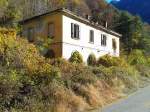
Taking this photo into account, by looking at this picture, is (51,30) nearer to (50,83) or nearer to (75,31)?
(75,31)

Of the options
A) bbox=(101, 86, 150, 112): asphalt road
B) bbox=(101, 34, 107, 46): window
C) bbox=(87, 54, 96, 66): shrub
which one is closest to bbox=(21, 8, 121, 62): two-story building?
bbox=(87, 54, 96, 66): shrub

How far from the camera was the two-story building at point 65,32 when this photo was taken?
40.5 m

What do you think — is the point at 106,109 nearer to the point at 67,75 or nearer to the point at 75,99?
the point at 75,99

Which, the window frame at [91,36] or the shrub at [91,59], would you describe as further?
the window frame at [91,36]

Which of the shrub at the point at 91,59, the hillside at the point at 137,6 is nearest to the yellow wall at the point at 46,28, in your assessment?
the shrub at the point at 91,59

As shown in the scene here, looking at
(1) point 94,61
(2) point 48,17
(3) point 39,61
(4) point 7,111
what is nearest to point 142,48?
(1) point 94,61

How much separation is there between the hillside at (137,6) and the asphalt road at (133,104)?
86703 millimetres

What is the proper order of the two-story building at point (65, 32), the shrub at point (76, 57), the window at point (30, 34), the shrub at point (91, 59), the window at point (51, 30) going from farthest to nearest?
the shrub at point (91, 59) → the window at point (30, 34) → the window at point (51, 30) → the two-story building at point (65, 32) → the shrub at point (76, 57)

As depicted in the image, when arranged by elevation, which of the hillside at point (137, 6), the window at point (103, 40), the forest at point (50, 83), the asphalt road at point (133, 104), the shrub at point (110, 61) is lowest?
the asphalt road at point (133, 104)

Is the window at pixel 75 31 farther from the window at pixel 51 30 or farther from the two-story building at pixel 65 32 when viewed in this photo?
the window at pixel 51 30

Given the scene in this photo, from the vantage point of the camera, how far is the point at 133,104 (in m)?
24.9

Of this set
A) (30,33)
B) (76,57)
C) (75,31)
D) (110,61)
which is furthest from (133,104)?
(30,33)

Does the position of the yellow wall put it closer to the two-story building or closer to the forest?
the two-story building

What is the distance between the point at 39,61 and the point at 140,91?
9565 millimetres
